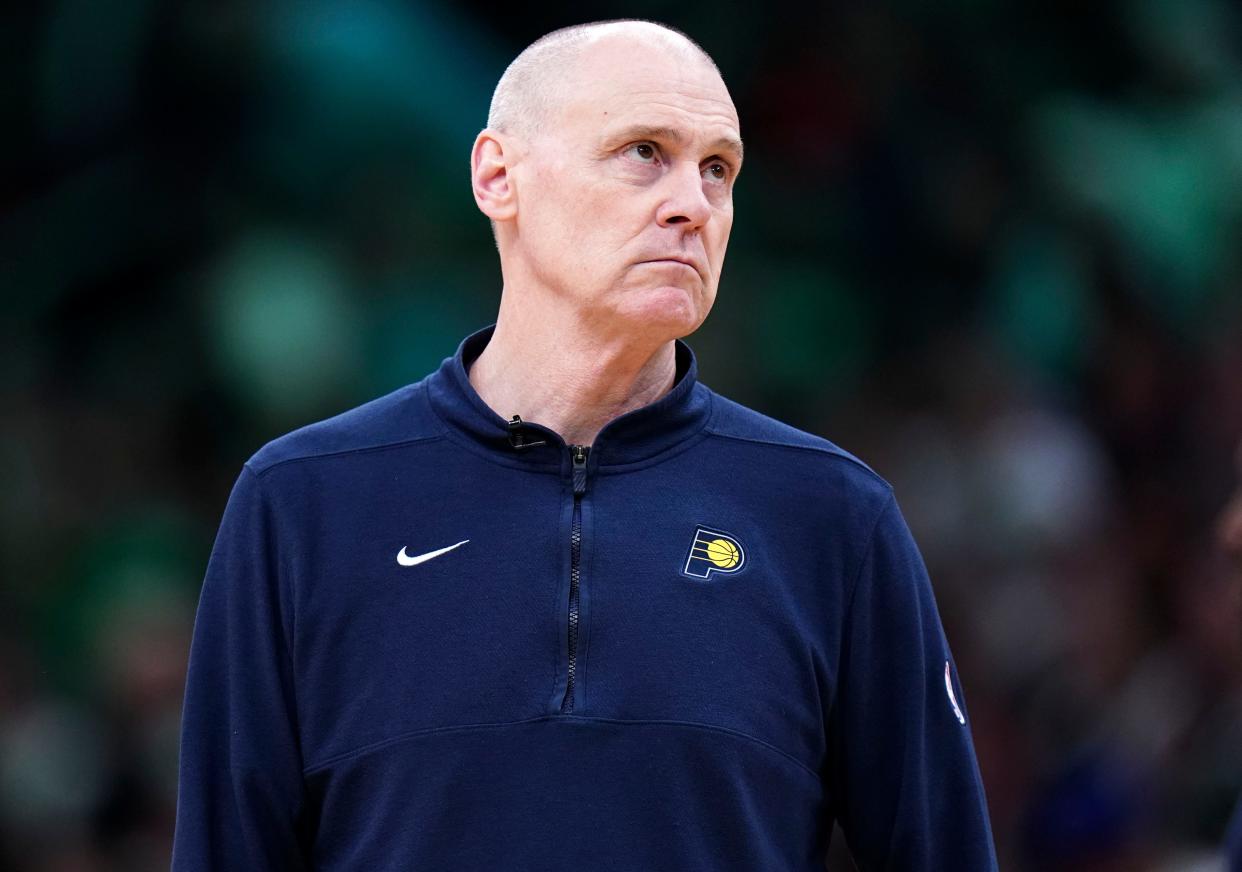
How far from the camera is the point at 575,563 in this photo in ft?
10.3

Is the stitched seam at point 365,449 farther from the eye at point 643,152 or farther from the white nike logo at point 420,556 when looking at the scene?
the eye at point 643,152

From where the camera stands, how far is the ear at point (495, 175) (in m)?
3.43

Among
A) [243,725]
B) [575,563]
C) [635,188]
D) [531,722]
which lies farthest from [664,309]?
[243,725]

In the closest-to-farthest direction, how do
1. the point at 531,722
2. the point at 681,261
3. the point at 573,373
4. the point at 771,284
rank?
the point at 531,722, the point at 681,261, the point at 573,373, the point at 771,284

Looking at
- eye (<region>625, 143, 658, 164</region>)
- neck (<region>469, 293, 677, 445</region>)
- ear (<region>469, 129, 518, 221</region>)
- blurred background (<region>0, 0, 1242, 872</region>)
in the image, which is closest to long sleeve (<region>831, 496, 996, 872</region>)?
neck (<region>469, 293, 677, 445</region>)

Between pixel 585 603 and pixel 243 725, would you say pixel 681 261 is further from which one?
pixel 243 725

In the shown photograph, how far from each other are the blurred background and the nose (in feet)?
14.6

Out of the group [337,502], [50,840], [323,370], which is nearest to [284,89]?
[323,370]

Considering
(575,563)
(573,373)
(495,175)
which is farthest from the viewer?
(495,175)

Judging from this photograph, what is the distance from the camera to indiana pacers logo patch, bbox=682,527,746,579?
3.17m

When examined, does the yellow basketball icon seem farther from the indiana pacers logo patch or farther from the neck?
the neck

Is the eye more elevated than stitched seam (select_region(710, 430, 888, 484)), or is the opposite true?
the eye

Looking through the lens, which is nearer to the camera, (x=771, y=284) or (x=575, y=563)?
(x=575, y=563)

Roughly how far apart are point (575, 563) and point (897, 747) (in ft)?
2.06
